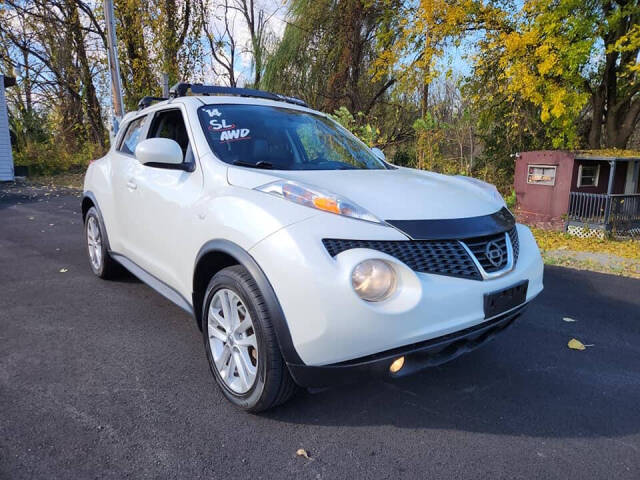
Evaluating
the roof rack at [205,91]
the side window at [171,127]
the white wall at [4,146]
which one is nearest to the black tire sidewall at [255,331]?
the side window at [171,127]

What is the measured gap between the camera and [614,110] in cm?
1312

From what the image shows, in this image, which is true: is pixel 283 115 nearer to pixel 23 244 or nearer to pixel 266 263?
pixel 266 263

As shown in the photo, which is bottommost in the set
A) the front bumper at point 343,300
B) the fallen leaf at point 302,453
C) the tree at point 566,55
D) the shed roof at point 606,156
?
the fallen leaf at point 302,453

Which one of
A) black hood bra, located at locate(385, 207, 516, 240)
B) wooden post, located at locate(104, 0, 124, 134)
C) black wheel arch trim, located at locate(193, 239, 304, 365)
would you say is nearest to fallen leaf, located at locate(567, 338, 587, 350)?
black hood bra, located at locate(385, 207, 516, 240)

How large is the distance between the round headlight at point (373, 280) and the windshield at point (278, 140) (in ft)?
3.55

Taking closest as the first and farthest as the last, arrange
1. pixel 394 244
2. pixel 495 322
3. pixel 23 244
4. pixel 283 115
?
pixel 394 244 → pixel 495 322 → pixel 283 115 → pixel 23 244

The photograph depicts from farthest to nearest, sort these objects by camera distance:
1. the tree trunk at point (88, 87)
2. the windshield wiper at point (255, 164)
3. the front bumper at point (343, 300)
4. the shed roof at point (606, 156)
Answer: the tree trunk at point (88, 87) → the shed roof at point (606, 156) → the windshield wiper at point (255, 164) → the front bumper at point (343, 300)

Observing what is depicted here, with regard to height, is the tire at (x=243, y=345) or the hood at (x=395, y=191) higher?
the hood at (x=395, y=191)

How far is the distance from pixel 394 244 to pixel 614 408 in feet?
5.46

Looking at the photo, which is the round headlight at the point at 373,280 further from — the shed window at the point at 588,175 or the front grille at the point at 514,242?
the shed window at the point at 588,175

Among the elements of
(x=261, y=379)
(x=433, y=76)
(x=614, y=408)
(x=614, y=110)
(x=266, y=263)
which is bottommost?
(x=614, y=408)

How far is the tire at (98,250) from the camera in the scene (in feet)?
14.9

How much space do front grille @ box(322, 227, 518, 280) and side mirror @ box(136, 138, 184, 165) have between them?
1.31 metres

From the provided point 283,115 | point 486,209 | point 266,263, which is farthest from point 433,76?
point 266,263
